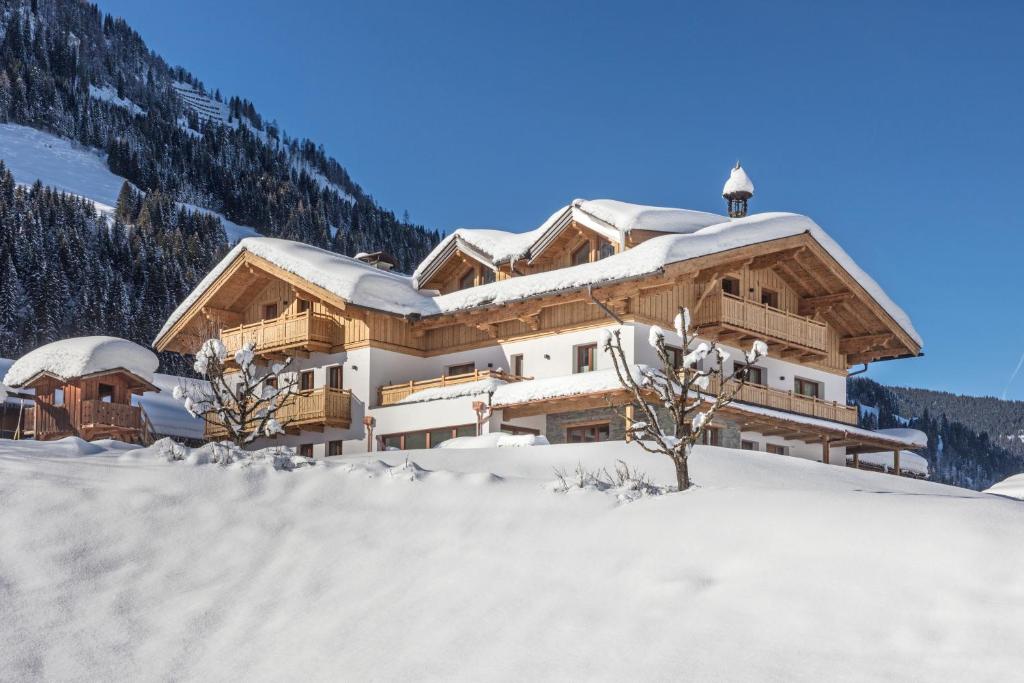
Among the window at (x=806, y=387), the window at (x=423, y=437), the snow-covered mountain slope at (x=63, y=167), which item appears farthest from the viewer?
the snow-covered mountain slope at (x=63, y=167)

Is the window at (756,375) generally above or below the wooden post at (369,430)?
above

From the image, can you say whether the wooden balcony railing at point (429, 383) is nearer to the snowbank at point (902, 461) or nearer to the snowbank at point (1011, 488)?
the snowbank at point (1011, 488)

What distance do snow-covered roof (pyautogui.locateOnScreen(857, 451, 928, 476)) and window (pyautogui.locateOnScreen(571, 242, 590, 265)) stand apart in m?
12.2

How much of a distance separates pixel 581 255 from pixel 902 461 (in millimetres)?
13015

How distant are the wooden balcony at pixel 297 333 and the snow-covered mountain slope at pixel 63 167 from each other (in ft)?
238

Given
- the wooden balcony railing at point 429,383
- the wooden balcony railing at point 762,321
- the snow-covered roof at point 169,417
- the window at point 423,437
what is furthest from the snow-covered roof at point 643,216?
the snow-covered roof at point 169,417

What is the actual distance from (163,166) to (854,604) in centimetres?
13403

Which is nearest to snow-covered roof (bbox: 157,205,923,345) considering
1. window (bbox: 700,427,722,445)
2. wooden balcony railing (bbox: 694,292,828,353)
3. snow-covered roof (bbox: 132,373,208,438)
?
wooden balcony railing (bbox: 694,292,828,353)

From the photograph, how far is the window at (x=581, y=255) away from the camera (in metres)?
32.7

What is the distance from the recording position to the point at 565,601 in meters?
10.6

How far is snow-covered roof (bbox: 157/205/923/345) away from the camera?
28.3 metres

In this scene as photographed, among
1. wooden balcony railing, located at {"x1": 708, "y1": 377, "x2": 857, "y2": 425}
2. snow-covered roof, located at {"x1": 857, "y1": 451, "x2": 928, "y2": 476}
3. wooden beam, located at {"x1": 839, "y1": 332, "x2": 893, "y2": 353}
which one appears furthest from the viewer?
snow-covered roof, located at {"x1": 857, "y1": 451, "x2": 928, "y2": 476}

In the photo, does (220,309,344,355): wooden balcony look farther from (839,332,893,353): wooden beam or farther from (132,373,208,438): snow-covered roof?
(839,332,893,353): wooden beam

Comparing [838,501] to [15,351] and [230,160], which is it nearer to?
[15,351]
